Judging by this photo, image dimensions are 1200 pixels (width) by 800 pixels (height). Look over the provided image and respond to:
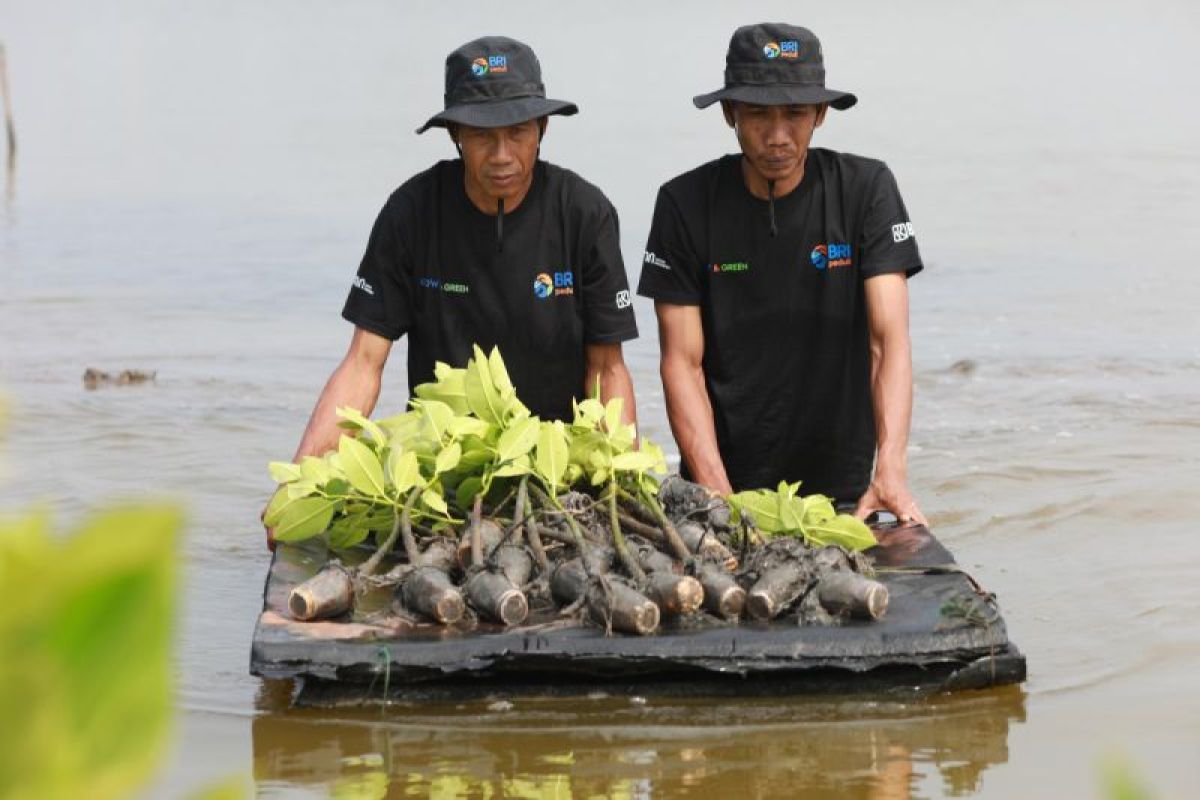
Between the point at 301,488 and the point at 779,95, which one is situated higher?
the point at 779,95

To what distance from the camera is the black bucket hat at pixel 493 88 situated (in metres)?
5.25

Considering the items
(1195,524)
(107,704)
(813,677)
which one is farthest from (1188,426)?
(107,704)

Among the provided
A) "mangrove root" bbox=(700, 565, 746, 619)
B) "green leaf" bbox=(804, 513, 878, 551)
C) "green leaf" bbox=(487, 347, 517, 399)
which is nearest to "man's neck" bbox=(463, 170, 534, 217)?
"green leaf" bbox=(487, 347, 517, 399)

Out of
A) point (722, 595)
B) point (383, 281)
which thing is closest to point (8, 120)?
point (383, 281)

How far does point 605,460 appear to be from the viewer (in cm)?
504

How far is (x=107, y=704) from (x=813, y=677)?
13.3 ft

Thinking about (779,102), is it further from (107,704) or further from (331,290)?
(331,290)

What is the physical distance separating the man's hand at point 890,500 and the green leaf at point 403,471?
4.19 ft

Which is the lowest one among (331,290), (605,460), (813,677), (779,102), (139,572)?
(331,290)

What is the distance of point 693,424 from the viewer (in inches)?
221

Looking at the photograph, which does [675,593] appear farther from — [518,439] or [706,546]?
[518,439]

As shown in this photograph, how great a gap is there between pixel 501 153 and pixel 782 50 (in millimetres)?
872

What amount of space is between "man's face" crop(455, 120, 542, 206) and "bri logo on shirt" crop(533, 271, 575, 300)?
27 cm

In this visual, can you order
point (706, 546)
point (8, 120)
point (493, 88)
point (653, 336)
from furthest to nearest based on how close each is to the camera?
1. point (8, 120)
2. point (653, 336)
3. point (493, 88)
4. point (706, 546)
